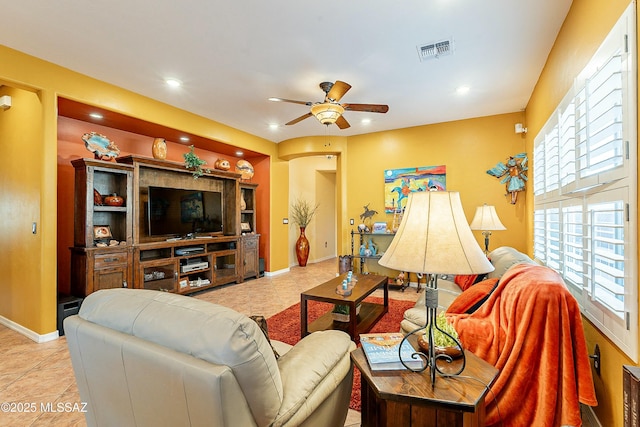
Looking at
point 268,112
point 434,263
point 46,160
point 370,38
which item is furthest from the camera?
point 268,112

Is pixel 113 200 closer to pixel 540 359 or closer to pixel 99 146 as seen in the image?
pixel 99 146

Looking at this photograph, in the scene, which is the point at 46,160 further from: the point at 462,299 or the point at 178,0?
the point at 462,299

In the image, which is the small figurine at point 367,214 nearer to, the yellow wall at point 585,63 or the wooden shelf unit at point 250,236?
the wooden shelf unit at point 250,236

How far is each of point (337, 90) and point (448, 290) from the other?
90.4 inches

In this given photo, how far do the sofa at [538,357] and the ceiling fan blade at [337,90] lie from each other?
2152 mm

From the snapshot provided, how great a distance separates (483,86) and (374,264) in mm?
3301

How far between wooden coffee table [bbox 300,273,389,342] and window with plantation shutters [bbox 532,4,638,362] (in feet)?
5.31

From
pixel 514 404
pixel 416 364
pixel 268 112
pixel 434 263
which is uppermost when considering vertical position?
pixel 268 112

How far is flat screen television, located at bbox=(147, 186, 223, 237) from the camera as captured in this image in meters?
4.21

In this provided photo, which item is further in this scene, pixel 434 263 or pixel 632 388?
pixel 434 263

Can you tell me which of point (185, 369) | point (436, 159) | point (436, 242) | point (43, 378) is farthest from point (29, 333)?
point (436, 159)

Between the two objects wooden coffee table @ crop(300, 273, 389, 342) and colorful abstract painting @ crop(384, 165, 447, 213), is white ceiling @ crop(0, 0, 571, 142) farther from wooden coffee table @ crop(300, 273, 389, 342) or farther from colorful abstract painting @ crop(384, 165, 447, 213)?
wooden coffee table @ crop(300, 273, 389, 342)

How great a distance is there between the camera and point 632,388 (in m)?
0.94

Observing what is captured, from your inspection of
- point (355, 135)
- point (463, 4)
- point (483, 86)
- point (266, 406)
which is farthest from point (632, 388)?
point (355, 135)
